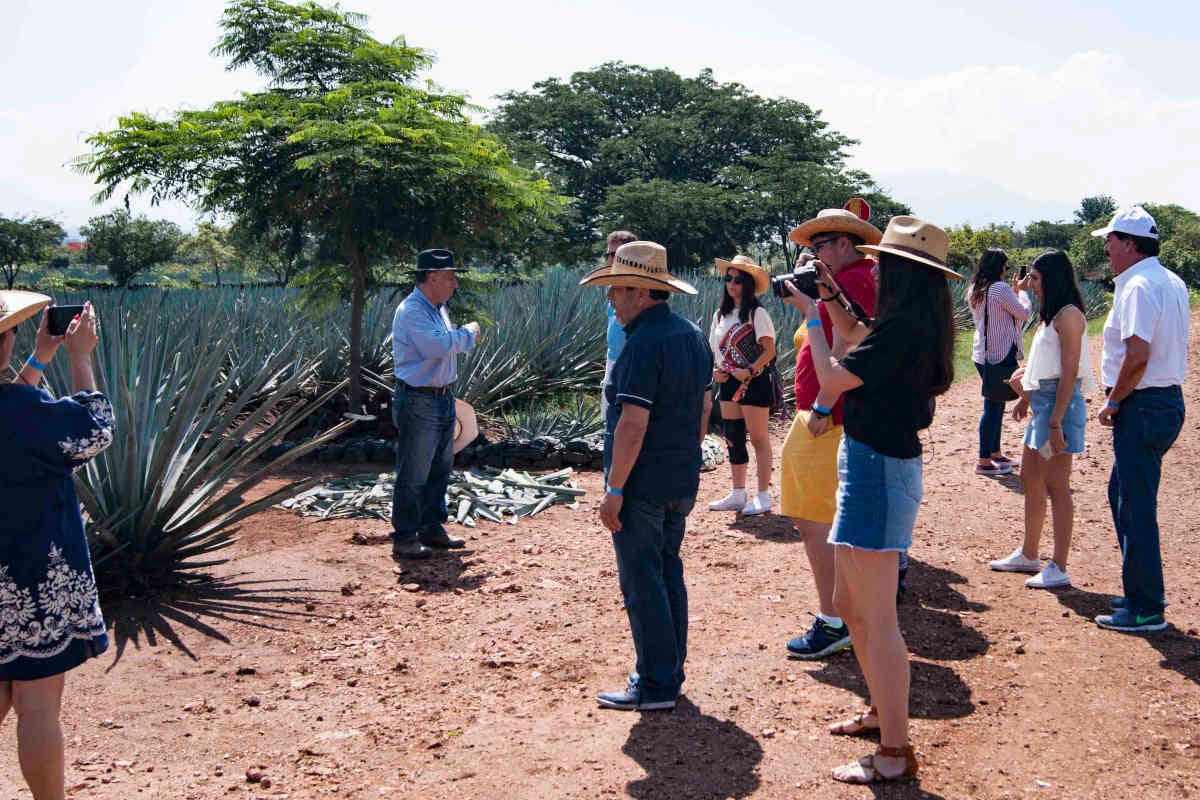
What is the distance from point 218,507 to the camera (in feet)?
17.6

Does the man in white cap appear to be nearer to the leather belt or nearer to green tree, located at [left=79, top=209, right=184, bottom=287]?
the leather belt

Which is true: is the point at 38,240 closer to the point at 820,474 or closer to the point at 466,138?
the point at 466,138

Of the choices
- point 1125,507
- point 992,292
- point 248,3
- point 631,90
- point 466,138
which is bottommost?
point 1125,507

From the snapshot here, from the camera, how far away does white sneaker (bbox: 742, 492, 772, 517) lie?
22.5 ft

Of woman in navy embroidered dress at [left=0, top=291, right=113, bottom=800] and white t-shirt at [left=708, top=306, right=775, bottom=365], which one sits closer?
woman in navy embroidered dress at [left=0, top=291, right=113, bottom=800]

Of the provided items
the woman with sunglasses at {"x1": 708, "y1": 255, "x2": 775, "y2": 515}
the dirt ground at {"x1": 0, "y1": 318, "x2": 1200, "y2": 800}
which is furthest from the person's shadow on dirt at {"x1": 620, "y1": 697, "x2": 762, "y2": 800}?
the woman with sunglasses at {"x1": 708, "y1": 255, "x2": 775, "y2": 515}

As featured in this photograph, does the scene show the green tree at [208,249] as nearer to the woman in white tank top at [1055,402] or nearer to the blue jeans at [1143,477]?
the woman in white tank top at [1055,402]

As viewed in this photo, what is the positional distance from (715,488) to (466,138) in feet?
13.0

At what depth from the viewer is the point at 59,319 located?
2984mm

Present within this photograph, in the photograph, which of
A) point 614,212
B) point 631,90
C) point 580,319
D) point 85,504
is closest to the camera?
point 85,504

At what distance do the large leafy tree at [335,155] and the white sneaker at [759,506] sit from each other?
13.3ft

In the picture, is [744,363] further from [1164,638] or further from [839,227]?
[1164,638]

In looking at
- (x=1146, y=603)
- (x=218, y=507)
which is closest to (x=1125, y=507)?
(x=1146, y=603)

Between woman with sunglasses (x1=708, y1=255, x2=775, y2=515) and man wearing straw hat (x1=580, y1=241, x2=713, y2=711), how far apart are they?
8.82 ft
